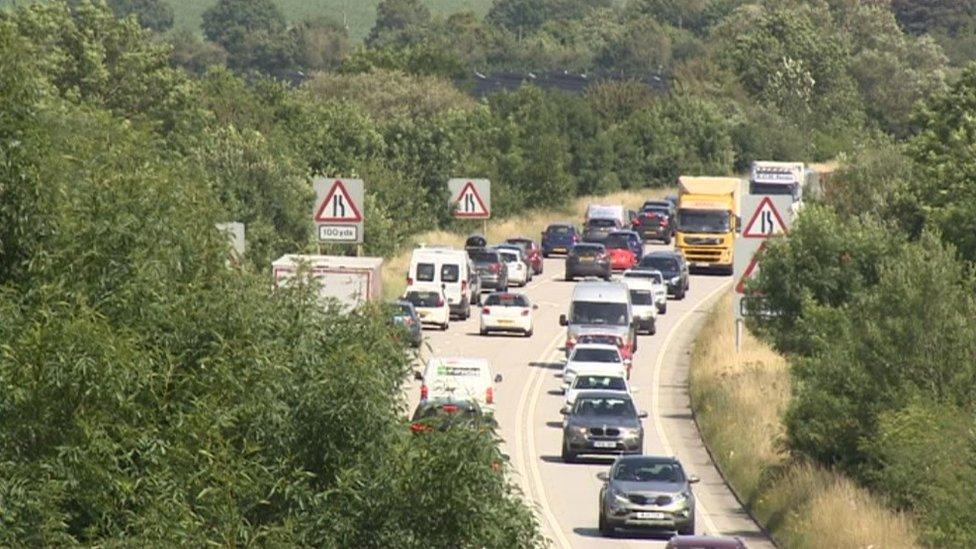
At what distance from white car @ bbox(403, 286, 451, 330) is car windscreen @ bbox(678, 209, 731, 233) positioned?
1863cm

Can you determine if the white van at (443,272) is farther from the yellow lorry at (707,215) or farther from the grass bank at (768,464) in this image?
the yellow lorry at (707,215)

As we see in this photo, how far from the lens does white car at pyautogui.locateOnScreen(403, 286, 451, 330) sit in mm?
64688

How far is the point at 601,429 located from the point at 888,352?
29.5ft

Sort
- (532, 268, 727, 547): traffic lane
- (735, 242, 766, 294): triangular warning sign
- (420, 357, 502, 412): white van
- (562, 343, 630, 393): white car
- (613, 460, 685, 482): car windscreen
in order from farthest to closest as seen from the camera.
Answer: (562, 343, 630, 393): white car, (420, 357, 502, 412): white van, (735, 242, 766, 294): triangular warning sign, (532, 268, 727, 547): traffic lane, (613, 460, 685, 482): car windscreen

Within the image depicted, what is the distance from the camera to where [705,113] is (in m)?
122

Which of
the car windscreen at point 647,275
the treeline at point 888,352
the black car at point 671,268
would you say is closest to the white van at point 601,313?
the treeline at point 888,352

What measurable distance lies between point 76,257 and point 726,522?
19.8 m

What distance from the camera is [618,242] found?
8319 cm

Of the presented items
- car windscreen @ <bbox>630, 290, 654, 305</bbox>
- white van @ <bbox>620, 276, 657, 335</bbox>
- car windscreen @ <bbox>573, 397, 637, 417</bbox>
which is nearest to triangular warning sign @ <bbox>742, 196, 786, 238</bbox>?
car windscreen @ <bbox>573, 397, 637, 417</bbox>

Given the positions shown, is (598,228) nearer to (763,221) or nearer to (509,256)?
(509,256)

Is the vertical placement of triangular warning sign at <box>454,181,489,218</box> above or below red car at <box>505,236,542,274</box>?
above

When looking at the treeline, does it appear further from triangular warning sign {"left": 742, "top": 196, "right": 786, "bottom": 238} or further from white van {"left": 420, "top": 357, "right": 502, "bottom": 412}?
white van {"left": 420, "top": 357, "right": 502, "bottom": 412}

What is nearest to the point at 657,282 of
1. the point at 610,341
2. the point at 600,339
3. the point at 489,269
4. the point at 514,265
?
the point at 489,269

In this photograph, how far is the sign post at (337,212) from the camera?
36688 millimetres
